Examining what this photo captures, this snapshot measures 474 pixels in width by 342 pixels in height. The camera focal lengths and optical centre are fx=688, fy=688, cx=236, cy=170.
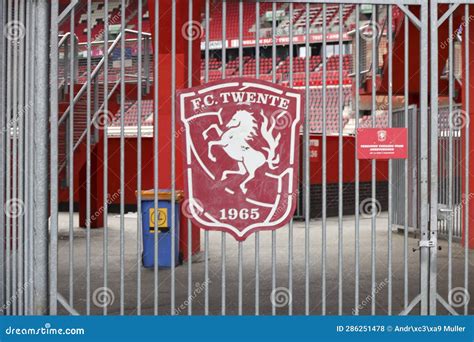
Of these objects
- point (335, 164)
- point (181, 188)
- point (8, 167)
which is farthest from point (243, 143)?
point (335, 164)

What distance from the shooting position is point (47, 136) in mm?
5367

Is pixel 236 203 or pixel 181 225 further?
pixel 181 225

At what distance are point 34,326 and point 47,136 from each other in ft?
4.77

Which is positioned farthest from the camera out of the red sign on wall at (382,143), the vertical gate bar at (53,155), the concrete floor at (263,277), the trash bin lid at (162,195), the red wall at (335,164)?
the red wall at (335,164)

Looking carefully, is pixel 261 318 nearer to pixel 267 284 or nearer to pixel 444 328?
pixel 444 328

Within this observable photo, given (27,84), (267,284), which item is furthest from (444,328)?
(27,84)

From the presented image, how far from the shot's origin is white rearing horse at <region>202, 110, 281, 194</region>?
5.35 meters

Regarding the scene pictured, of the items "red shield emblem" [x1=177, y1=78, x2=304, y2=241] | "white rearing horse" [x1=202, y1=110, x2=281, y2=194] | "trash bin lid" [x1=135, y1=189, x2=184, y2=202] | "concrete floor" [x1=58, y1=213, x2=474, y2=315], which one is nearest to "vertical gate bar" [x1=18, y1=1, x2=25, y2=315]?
"concrete floor" [x1=58, y1=213, x2=474, y2=315]

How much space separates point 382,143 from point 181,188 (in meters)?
4.90

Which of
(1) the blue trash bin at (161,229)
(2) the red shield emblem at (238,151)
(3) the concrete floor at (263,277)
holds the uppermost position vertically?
(2) the red shield emblem at (238,151)

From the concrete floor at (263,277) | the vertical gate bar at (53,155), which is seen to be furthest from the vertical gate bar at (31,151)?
the concrete floor at (263,277)

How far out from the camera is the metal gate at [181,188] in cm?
536

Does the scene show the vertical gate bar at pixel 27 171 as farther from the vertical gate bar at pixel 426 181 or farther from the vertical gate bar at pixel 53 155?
the vertical gate bar at pixel 426 181

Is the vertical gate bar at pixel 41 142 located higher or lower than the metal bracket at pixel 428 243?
higher
